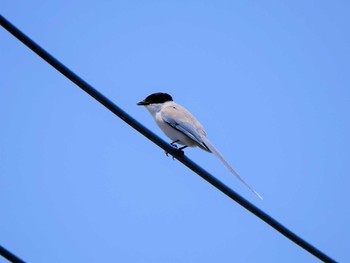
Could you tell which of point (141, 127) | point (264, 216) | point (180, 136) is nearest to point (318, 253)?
point (264, 216)

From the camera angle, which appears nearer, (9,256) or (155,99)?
(9,256)

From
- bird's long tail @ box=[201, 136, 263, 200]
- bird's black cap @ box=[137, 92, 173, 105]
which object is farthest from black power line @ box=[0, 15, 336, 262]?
bird's black cap @ box=[137, 92, 173, 105]

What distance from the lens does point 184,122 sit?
7.09 metres

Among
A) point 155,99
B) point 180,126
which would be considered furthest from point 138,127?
point 155,99

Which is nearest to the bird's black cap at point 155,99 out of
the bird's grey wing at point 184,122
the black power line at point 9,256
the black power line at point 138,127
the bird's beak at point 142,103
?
the bird's beak at point 142,103

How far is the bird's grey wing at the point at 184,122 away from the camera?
22.2 ft

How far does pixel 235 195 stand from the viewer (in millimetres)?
4199

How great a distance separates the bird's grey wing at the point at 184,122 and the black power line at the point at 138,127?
2.10 metres

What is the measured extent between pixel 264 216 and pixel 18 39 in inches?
80.6

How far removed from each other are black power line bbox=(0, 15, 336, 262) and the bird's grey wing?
6.88 ft

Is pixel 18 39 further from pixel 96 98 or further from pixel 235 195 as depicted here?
pixel 235 195

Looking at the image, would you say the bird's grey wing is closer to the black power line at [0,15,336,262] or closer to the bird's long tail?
the bird's long tail

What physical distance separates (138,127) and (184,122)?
8.78ft

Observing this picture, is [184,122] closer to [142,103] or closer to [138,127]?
[142,103]
